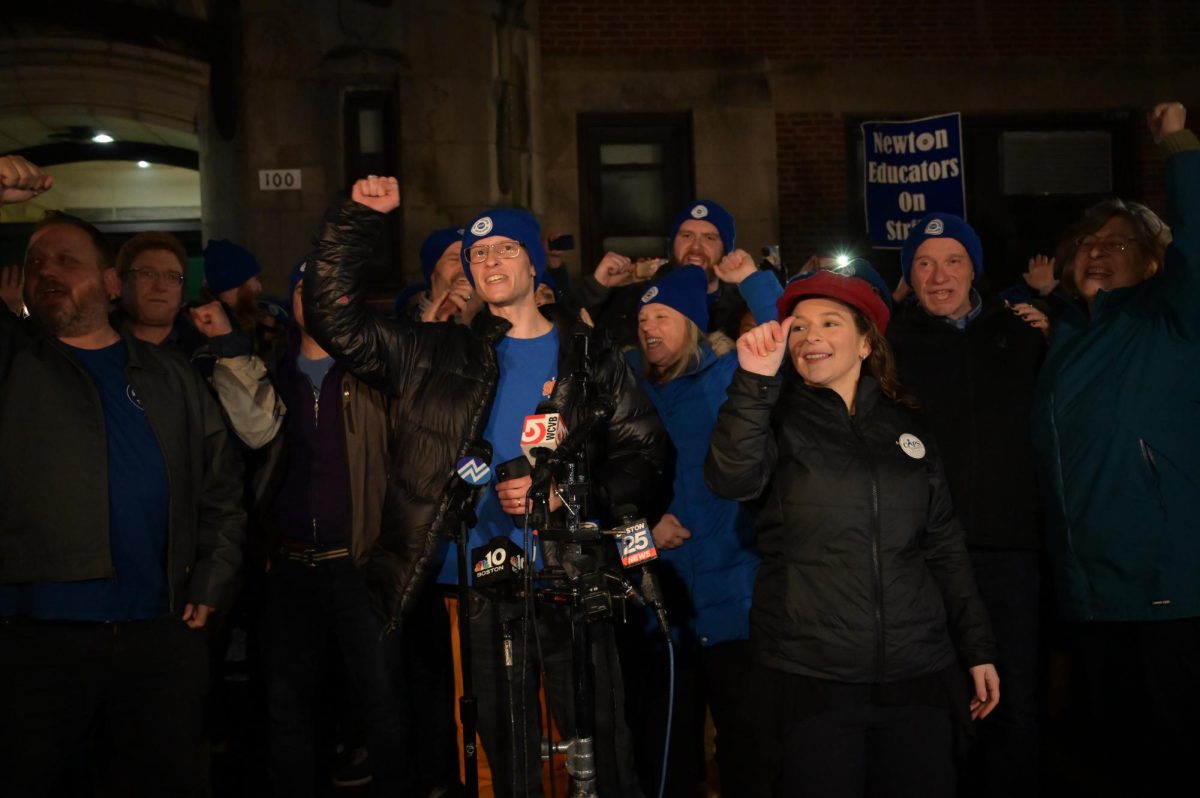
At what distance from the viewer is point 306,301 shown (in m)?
3.91

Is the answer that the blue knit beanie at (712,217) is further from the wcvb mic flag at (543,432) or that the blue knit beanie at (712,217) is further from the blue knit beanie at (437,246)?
the wcvb mic flag at (543,432)

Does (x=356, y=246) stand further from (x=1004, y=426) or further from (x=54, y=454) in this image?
(x=1004, y=426)

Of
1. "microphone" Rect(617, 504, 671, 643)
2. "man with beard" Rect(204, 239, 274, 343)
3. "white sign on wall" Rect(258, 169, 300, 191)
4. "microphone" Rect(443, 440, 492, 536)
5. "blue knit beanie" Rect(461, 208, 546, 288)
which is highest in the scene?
"white sign on wall" Rect(258, 169, 300, 191)

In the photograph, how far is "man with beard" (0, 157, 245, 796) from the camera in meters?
3.72

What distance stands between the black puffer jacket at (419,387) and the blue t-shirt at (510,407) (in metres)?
0.08

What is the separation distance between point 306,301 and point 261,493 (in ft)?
3.67

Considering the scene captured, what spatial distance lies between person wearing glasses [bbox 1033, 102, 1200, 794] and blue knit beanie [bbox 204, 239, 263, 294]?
13.3 ft

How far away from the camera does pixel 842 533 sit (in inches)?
135

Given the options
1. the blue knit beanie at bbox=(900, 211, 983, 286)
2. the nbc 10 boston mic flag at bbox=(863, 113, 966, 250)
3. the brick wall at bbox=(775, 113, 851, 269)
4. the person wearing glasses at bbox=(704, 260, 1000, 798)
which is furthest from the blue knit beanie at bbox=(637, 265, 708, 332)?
the brick wall at bbox=(775, 113, 851, 269)

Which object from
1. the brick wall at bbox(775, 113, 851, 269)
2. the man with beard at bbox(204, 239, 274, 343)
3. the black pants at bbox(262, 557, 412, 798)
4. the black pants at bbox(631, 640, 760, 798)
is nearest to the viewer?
the black pants at bbox(631, 640, 760, 798)

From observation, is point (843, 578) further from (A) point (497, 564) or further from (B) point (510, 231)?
(B) point (510, 231)

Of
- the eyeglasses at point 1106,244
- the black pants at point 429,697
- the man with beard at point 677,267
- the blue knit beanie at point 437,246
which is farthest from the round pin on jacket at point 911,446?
the blue knit beanie at point 437,246

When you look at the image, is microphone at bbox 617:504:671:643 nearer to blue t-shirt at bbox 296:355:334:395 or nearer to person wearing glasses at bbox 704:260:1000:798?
person wearing glasses at bbox 704:260:1000:798

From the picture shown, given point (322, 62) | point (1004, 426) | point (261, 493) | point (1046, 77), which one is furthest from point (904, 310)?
point (1046, 77)
